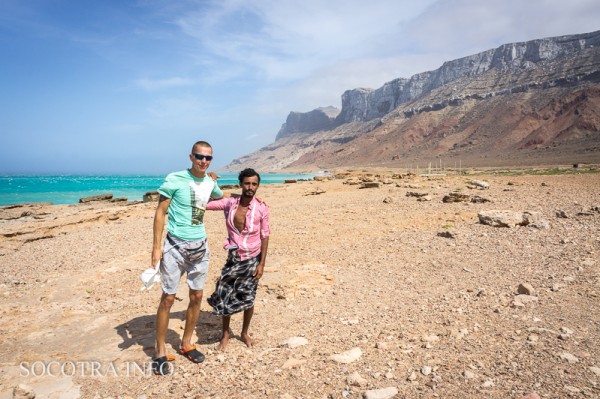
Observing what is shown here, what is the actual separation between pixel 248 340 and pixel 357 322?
4.12 feet

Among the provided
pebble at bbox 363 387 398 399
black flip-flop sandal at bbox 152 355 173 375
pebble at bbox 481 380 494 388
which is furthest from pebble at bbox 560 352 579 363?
black flip-flop sandal at bbox 152 355 173 375

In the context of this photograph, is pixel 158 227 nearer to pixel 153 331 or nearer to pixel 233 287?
pixel 233 287

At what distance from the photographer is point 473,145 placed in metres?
93.2

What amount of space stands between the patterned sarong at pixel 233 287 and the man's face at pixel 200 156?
0.91m

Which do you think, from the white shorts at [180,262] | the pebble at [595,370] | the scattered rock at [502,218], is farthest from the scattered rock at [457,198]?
the white shorts at [180,262]

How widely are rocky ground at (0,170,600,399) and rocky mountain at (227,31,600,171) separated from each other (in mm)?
→ 61294

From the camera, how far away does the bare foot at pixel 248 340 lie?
364 cm

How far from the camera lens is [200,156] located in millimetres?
3447

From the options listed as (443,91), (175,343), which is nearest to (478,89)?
(443,91)

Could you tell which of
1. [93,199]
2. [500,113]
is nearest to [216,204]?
[93,199]

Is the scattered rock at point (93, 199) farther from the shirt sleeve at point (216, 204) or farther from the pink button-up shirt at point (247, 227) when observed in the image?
the pink button-up shirt at point (247, 227)

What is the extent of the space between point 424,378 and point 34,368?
3587 millimetres

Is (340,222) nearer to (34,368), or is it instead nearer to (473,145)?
(34,368)

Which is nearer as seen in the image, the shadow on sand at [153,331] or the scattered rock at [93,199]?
the shadow on sand at [153,331]
